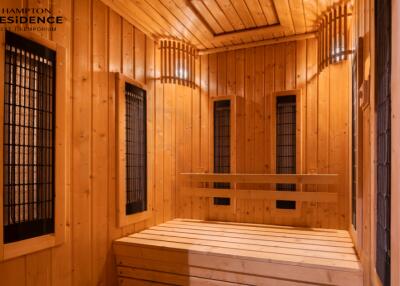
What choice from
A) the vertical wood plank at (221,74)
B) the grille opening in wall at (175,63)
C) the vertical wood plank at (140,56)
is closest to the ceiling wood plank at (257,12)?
the vertical wood plank at (221,74)

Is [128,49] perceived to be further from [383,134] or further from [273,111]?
[383,134]

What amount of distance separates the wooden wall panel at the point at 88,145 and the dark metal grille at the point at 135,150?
0.66 ft

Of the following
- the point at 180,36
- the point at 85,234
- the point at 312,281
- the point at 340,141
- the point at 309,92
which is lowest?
the point at 312,281

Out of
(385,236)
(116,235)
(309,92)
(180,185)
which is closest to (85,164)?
(116,235)

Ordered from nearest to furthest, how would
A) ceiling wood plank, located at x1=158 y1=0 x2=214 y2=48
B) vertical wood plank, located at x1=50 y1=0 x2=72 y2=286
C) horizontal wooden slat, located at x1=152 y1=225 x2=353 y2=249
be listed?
vertical wood plank, located at x1=50 y1=0 x2=72 y2=286, horizontal wooden slat, located at x1=152 y1=225 x2=353 y2=249, ceiling wood plank, located at x1=158 y1=0 x2=214 y2=48

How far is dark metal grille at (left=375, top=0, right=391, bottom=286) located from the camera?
130 centimetres

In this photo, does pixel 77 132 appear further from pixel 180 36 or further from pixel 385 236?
pixel 385 236

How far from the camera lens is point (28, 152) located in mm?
2117

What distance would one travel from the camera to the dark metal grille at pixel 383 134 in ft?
4.27

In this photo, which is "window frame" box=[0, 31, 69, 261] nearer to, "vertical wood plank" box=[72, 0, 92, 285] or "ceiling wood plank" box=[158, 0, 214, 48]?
"vertical wood plank" box=[72, 0, 92, 285]

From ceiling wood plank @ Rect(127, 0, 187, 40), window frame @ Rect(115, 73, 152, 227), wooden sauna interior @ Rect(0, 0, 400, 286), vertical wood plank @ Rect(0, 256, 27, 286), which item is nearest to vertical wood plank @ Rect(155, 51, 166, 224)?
wooden sauna interior @ Rect(0, 0, 400, 286)

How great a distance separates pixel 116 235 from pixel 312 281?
5.85 feet

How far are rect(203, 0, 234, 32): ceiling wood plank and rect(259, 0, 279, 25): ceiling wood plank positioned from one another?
413 mm

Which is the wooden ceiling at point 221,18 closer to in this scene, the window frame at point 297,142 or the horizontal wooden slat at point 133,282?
the window frame at point 297,142
